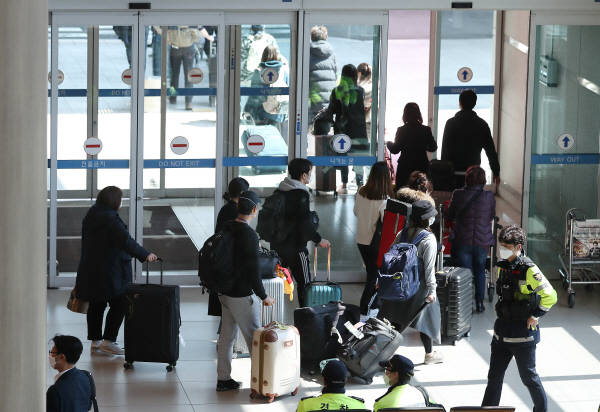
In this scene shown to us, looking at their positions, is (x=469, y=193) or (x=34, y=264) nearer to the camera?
(x=34, y=264)

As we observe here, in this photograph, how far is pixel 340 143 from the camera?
32.8 ft

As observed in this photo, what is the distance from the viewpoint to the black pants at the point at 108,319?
7.78 m

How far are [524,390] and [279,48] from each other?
14.7 feet

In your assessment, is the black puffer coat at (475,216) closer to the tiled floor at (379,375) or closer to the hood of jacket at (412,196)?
the tiled floor at (379,375)

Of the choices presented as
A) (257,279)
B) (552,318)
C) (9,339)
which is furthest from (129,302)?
(552,318)

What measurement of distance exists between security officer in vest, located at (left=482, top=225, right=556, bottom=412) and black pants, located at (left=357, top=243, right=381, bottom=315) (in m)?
2.51

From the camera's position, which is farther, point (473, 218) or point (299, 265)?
point (473, 218)

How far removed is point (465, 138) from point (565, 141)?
3.63 feet

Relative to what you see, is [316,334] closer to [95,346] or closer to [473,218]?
[95,346]

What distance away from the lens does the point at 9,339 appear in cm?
453

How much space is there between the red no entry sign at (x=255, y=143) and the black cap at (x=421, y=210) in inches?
109

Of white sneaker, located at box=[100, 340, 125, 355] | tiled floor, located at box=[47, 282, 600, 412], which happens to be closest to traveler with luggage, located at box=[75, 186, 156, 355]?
white sneaker, located at box=[100, 340, 125, 355]

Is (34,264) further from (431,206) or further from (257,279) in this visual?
(431,206)

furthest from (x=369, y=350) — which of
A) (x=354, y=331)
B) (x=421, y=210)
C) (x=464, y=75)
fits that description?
(x=464, y=75)
